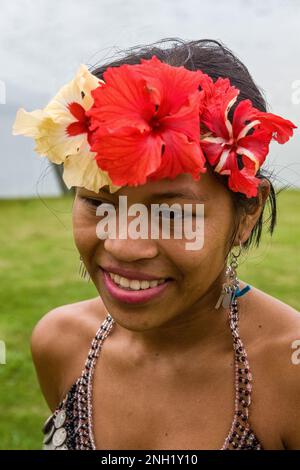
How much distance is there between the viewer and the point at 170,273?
7.56ft

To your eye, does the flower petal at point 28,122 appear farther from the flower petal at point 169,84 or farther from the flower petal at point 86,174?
the flower petal at point 169,84

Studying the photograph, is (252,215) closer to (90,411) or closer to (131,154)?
(131,154)

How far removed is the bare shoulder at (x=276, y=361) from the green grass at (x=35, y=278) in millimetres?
1111

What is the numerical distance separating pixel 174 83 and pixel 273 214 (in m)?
0.89

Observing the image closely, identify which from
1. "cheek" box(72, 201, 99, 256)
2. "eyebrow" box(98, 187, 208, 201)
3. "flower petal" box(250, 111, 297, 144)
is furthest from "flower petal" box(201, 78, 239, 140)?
"cheek" box(72, 201, 99, 256)

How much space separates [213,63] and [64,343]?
1383 millimetres

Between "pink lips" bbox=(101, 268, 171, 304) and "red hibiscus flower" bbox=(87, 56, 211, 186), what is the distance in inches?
15.8

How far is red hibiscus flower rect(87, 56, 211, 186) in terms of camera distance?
206 cm

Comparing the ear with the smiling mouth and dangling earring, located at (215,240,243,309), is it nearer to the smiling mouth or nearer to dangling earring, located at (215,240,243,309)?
dangling earring, located at (215,240,243,309)

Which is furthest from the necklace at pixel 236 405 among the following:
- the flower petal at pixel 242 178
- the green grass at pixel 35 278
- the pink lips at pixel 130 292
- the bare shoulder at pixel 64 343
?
the green grass at pixel 35 278

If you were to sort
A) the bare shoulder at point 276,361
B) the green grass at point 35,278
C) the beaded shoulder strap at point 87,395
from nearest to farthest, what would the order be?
the bare shoulder at point 276,361, the beaded shoulder strap at point 87,395, the green grass at point 35,278

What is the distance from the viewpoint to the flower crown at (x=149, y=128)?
2.07 metres
